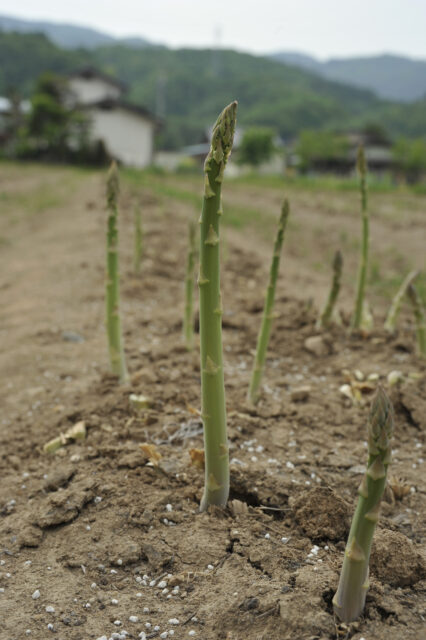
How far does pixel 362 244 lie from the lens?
4531 mm

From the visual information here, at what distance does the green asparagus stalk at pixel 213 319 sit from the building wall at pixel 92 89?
4934cm

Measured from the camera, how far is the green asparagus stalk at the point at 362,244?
424 cm

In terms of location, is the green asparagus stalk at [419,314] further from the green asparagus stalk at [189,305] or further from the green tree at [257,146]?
the green tree at [257,146]

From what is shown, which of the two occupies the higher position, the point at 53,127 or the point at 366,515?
the point at 53,127

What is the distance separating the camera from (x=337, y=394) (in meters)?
3.81

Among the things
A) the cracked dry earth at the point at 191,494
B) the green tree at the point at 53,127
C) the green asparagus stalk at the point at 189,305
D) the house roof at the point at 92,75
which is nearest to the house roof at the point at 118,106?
the green tree at the point at 53,127

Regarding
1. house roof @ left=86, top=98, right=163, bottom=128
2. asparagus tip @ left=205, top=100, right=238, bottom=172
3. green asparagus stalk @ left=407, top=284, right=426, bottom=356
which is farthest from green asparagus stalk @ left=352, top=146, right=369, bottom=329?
house roof @ left=86, top=98, right=163, bottom=128

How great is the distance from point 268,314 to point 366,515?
1.69 meters

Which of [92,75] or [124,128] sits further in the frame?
[92,75]

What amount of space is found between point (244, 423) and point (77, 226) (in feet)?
29.3

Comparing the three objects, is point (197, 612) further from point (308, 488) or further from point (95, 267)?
point (95, 267)

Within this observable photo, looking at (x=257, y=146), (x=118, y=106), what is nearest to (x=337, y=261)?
(x=118, y=106)

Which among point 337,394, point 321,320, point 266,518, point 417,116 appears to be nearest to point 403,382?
point 337,394

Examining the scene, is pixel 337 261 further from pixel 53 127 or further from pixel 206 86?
pixel 206 86
